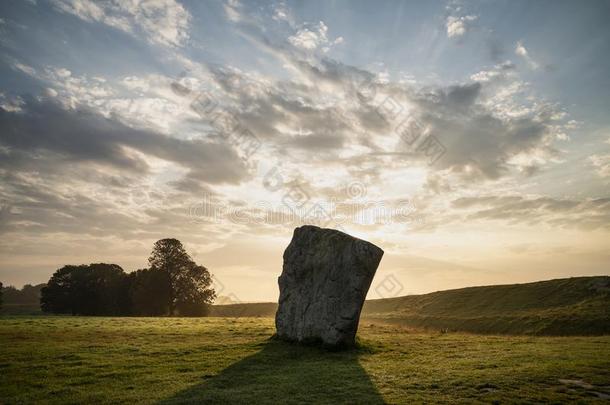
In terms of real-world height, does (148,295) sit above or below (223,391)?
above

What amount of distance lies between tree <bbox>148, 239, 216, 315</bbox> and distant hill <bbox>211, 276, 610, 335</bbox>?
28248mm

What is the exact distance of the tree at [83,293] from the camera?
63188mm

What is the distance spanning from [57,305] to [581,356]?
70.6m

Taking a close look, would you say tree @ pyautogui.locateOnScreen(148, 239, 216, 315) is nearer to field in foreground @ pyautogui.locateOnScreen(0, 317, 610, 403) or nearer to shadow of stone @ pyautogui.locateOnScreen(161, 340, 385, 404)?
field in foreground @ pyautogui.locateOnScreen(0, 317, 610, 403)

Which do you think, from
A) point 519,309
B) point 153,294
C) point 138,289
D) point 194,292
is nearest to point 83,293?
point 138,289

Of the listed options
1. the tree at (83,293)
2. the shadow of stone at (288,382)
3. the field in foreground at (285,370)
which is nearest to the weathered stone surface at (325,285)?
the field in foreground at (285,370)

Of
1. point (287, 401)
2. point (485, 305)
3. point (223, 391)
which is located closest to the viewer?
point (287, 401)

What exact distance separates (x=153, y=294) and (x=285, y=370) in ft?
154

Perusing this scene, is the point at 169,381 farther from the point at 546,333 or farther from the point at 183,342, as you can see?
the point at 546,333

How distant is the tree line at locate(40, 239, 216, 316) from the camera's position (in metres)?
59.2

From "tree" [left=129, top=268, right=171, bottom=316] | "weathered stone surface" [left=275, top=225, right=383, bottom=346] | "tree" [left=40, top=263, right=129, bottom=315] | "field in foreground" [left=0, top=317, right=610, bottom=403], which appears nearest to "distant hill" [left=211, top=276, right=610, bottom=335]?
"field in foreground" [left=0, top=317, right=610, bottom=403]

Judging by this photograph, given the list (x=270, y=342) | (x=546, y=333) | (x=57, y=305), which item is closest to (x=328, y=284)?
(x=270, y=342)

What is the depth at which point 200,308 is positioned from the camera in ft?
205

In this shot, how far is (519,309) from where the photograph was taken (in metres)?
42.4
